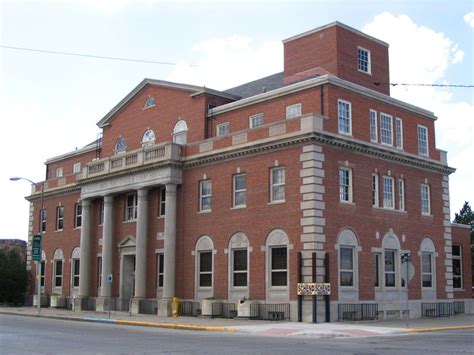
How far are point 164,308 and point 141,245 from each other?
5.18 metres

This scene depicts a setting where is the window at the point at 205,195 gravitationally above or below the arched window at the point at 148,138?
below

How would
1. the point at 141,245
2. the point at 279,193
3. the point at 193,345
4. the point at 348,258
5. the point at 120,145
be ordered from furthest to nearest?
the point at 120,145, the point at 141,245, the point at 279,193, the point at 348,258, the point at 193,345

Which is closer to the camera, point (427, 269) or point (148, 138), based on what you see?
point (427, 269)

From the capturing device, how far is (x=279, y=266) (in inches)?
1410

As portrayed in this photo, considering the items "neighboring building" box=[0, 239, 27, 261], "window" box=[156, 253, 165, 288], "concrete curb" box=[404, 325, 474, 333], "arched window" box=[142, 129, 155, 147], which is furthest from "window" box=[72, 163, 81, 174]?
"neighboring building" box=[0, 239, 27, 261]

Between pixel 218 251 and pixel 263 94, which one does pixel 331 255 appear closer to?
pixel 218 251

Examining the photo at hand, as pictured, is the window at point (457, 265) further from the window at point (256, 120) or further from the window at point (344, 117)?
the window at point (256, 120)

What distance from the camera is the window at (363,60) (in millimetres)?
41969

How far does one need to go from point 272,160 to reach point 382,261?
29.1 feet

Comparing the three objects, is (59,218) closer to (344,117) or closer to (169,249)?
(169,249)

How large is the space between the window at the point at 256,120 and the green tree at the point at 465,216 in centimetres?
5042

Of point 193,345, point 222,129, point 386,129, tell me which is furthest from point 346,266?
point 193,345

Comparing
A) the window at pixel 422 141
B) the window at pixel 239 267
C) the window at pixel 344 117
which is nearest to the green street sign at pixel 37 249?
the window at pixel 239 267

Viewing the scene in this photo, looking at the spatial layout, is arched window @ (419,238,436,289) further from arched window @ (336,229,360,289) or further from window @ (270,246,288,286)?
window @ (270,246,288,286)
